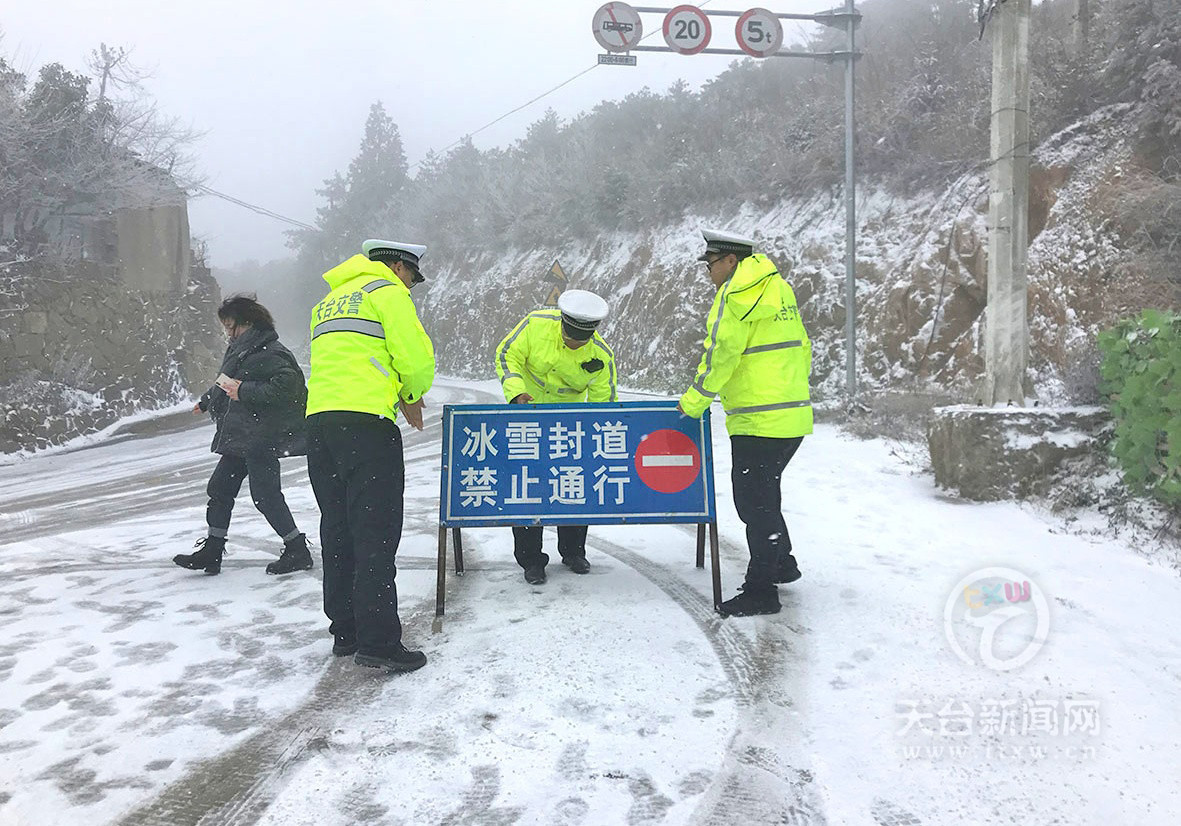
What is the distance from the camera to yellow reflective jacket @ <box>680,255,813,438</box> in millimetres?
4105

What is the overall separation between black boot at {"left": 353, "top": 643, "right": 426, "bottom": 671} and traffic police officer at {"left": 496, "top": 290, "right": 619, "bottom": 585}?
4.59 ft

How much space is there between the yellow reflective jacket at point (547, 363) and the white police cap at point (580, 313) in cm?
15

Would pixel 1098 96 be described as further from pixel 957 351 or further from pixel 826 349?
pixel 826 349

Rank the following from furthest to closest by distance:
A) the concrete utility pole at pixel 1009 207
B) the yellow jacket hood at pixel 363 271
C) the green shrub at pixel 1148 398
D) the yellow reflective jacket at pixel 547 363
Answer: the concrete utility pole at pixel 1009 207, the yellow reflective jacket at pixel 547 363, the green shrub at pixel 1148 398, the yellow jacket hood at pixel 363 271

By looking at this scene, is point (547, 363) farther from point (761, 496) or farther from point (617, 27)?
point (617, 27)

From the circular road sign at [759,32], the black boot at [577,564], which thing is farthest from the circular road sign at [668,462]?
the circular road sign at [759,32]

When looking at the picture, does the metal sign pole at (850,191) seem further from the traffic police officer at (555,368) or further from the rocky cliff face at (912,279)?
the traffic police officer at (555,368)

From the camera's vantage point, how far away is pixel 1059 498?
597 centimetres

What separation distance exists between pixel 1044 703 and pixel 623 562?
2.85 meters

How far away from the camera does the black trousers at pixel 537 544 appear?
5012 mm

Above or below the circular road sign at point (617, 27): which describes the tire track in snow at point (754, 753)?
below

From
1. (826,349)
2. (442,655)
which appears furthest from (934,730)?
(826,349)

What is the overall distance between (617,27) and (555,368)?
8.93 metres

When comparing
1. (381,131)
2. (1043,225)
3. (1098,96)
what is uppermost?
(381,131)
